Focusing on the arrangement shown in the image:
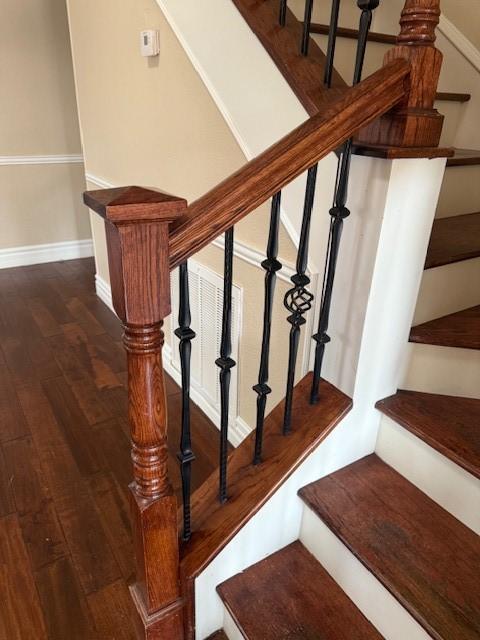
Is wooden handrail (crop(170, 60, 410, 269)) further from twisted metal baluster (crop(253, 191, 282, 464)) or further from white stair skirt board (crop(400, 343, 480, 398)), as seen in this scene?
white stair skirt board (crop(400, 343, 480, 398))

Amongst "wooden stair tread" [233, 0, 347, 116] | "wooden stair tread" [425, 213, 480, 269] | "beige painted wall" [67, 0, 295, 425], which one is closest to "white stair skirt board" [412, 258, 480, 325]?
"wooden stair tread" [425, 213, 480, 269]

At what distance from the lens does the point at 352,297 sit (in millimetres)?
1095

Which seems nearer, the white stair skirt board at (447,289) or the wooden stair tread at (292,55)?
the wooden stair tread at (292,55)

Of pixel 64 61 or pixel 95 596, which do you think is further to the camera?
pixel 64 61

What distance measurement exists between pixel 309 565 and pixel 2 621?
901 mm

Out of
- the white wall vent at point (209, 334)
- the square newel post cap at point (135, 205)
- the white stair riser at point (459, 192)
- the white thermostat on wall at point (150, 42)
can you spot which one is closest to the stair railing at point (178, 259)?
the square newel post cap at point (135, 205)

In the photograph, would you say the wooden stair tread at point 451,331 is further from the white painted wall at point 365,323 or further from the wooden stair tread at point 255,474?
the wooden stair tread at point 255,474

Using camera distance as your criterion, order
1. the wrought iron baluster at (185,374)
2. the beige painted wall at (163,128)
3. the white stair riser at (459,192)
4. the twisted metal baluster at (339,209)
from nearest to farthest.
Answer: the wrought iron baluster at (185,374) < the twisted metal baluster at (339,209) < the white stair riser at (459,192) < the beige painted wall at (163,128)

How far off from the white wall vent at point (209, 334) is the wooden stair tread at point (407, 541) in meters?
0.77

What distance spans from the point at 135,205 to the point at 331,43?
707 millimetres

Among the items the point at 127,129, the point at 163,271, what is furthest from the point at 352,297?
the point at 127,129

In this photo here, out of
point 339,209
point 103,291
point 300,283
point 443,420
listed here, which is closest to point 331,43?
point 339,209

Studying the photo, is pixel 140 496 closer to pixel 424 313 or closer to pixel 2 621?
pixel 2 621

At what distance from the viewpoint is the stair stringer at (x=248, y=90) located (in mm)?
1194
